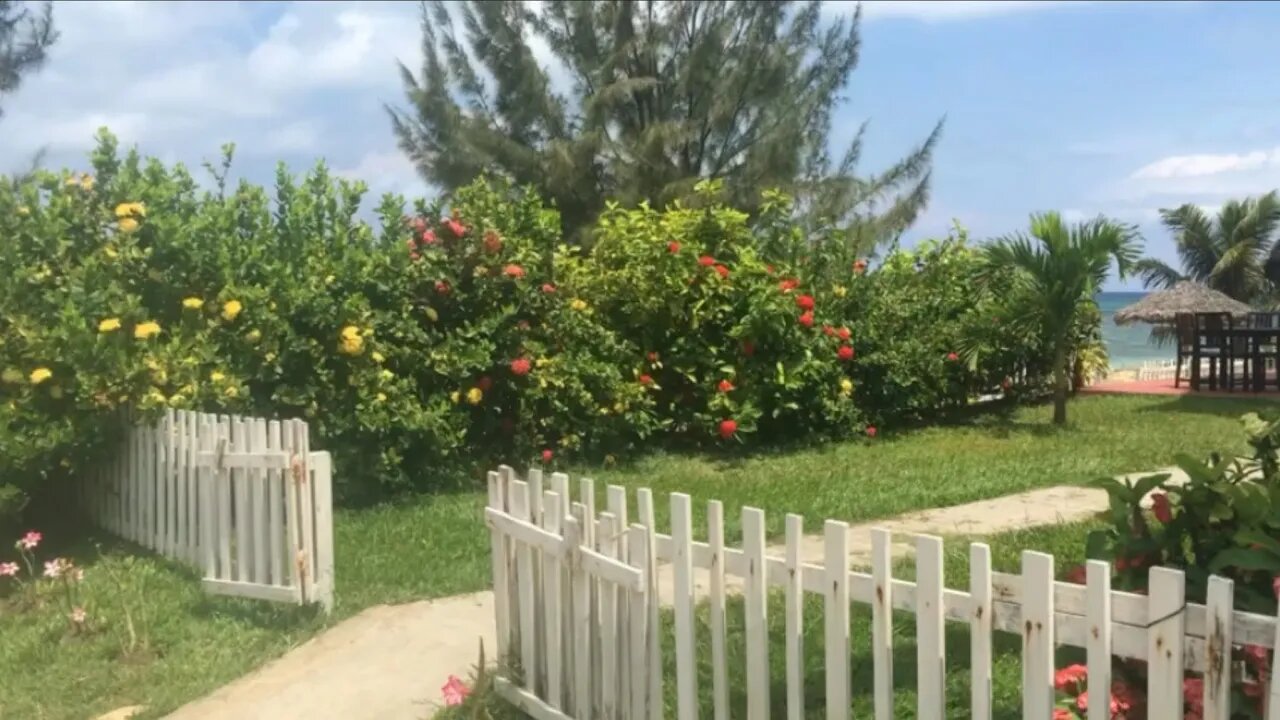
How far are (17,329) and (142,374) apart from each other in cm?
83

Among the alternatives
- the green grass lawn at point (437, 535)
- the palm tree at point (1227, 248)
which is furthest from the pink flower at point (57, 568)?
the palm tree at point (1227, 248)

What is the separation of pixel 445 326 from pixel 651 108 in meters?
12.8

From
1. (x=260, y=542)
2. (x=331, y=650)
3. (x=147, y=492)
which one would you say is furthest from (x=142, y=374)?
(x=331, y=650)

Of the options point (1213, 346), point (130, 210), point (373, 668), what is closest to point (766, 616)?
point (373, 668)

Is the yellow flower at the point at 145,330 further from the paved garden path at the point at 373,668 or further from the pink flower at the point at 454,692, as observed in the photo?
the pink flower at the point at 454,692

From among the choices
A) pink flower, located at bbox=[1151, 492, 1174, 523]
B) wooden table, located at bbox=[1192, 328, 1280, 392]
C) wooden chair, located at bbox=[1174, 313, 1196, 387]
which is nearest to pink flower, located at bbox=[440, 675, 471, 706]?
pink flower, located at bbox=[1151, 492, 1174, 523]

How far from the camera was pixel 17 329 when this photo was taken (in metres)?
7.53

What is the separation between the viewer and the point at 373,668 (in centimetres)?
548

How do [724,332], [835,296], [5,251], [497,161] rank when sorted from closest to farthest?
1. [5,251]
2. [724,332]
3. [835,296]
4. [497,161]

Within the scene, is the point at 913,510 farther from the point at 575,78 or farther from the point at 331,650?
the point at 575,78

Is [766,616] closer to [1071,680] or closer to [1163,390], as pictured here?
[1071,680]

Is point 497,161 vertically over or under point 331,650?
over

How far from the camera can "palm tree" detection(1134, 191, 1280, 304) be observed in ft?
104

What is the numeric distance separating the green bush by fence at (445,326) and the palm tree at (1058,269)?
0.48 m
